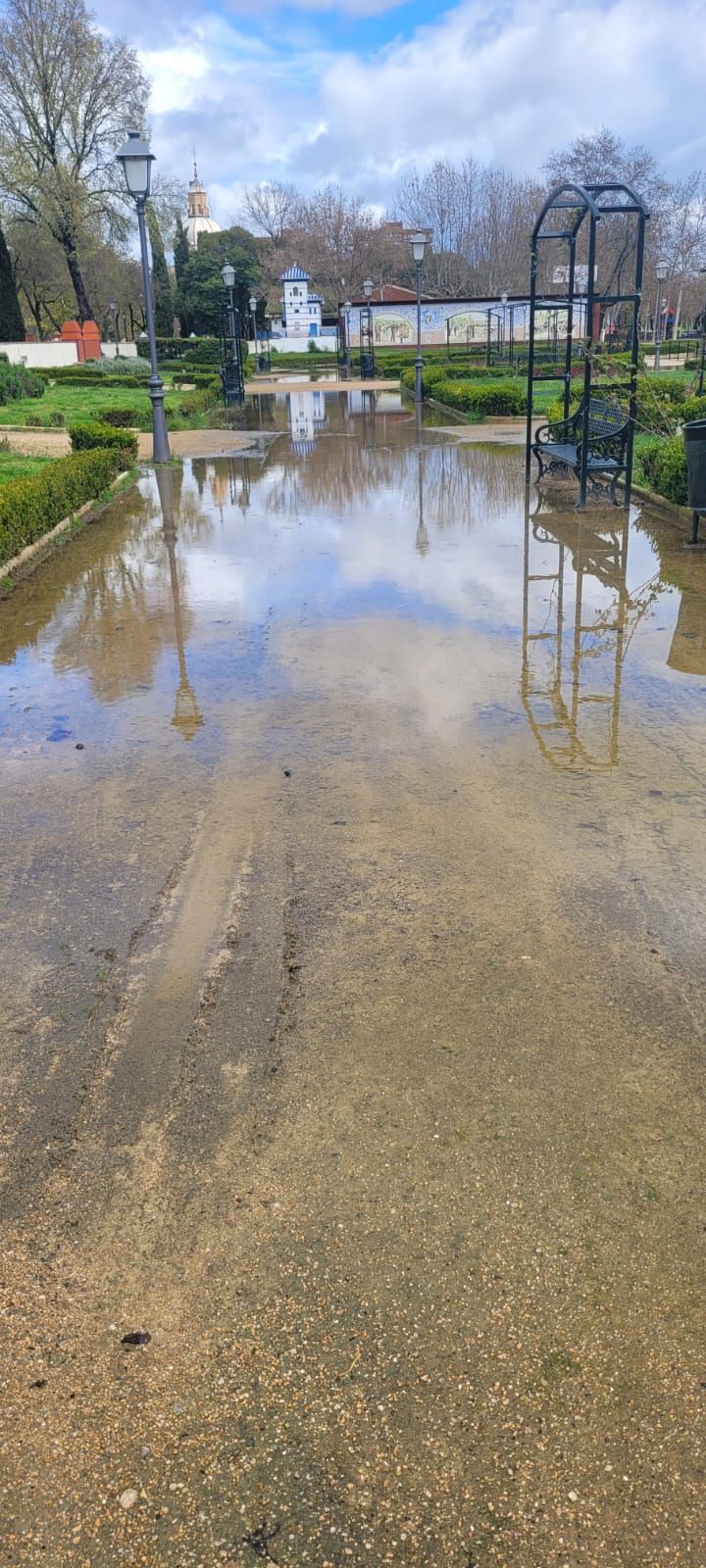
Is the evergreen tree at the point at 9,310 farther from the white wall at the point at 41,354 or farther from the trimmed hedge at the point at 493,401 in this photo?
the trimmed hedge at the point at 493,401

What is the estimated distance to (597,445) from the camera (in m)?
12.4

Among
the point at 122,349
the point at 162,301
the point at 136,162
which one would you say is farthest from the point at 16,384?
the point at 162,301

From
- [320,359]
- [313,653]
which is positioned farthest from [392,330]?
[313,653]

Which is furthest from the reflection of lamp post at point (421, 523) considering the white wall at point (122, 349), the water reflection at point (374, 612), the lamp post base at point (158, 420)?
the white wall at point (122, 349)

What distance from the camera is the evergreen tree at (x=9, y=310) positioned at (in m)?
37.5

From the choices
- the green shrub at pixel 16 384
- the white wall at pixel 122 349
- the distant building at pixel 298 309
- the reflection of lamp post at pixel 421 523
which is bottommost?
the reflection of lamp post at pixel 421 523

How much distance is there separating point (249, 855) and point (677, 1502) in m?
2.69

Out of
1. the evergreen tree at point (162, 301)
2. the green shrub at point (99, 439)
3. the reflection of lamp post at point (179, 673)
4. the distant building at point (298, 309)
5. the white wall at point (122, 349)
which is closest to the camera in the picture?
the reflection of lamp post at point (179, 673)

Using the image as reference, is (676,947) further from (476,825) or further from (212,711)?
(212,711)

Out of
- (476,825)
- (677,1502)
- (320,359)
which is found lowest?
(677,1502)

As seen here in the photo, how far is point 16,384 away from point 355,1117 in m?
28.8

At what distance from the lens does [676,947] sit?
11.3 feet

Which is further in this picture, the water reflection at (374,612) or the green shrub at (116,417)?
the green shrub at (116,417)

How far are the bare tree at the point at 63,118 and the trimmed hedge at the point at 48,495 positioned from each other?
3597 centimetres
